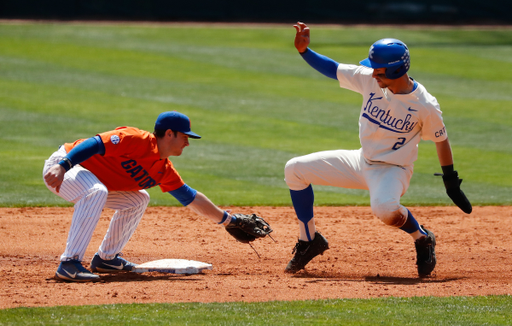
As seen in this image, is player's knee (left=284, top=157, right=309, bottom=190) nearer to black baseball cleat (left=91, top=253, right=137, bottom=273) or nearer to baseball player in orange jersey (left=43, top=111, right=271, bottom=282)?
baseball player in orange jersey (left=43, top=111, right=271, bottom=282)

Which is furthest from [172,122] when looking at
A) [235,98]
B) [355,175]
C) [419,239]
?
[235,98]

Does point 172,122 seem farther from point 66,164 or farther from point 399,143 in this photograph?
point 399,143

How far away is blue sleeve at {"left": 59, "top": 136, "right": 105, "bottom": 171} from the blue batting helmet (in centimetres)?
200

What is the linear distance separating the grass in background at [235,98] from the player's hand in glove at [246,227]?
2.47 m

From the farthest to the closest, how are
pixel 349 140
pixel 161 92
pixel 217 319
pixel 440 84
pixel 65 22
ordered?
pixel 65 22, pixel 440 84, pixel 161 92, pixel 349 140, pixel 217 319

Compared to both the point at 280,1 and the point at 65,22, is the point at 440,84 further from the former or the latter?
the point at 65,22

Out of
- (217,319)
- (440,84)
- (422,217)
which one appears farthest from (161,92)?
(217,319)

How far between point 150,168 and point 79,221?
0.65 metres

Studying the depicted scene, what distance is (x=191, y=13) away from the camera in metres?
23.4

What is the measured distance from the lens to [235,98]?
13.7 m

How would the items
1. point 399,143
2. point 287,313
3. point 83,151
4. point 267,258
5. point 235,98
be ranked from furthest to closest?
point 235,98 → point 267,258 → point 399,143 → point 83,151 → point 287,313

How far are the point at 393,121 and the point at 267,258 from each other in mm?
1747

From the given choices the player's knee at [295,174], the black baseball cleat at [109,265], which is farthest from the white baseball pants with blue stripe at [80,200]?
the player's knee at [295,174]

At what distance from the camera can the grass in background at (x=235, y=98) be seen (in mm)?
8945
